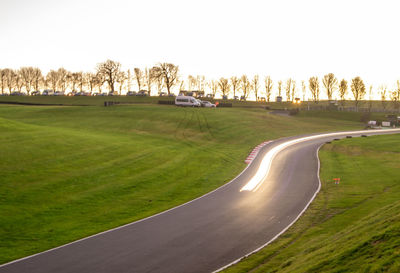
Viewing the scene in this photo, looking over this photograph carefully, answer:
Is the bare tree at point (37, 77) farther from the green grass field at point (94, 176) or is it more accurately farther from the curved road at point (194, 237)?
the curved road at point (194, 237)

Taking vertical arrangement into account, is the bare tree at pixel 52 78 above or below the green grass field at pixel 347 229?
above

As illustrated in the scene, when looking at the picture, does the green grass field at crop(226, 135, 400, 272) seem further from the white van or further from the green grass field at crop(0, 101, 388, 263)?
the white van

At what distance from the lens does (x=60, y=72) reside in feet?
527

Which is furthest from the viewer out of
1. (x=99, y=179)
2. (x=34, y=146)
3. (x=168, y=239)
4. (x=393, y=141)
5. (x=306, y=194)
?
(x=393, y=141)

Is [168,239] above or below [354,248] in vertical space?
below

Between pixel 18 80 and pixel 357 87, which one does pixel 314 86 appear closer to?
pixel 357 87

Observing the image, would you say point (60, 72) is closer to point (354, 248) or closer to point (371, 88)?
point (371, 88)

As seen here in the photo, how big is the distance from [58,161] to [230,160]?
53.9 feet

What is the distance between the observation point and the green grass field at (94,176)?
16.2 meters

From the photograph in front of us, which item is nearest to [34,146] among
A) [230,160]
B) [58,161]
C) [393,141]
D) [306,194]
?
[58,161]

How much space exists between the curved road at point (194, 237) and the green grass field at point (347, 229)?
91cm

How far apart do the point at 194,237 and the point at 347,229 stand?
644 cm

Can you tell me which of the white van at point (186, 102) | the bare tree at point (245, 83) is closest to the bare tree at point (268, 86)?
the bare tree at point (245, 83)

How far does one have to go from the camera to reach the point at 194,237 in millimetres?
14641
